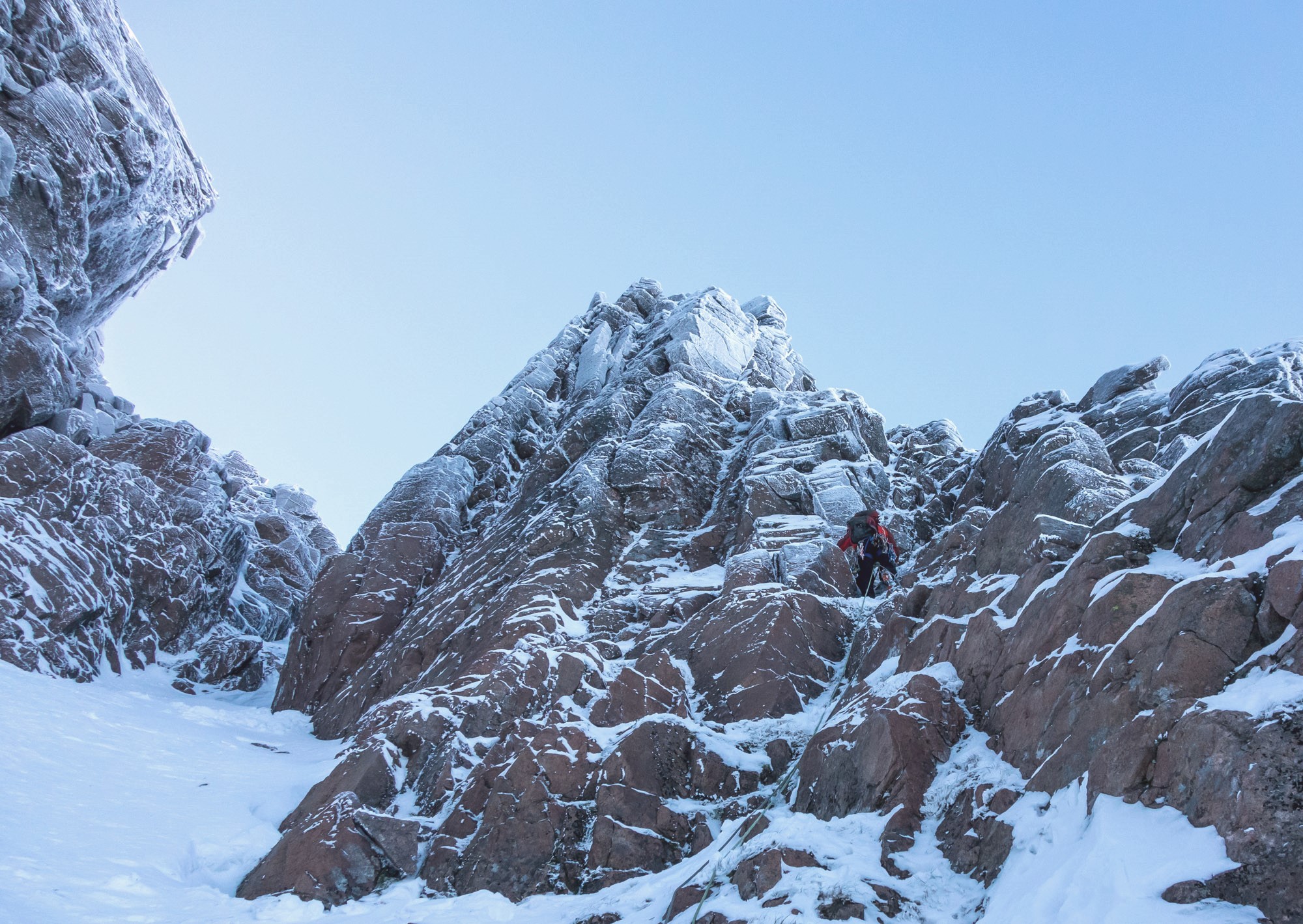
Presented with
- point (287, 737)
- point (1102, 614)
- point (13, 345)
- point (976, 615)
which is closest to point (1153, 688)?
point (1102, 614)

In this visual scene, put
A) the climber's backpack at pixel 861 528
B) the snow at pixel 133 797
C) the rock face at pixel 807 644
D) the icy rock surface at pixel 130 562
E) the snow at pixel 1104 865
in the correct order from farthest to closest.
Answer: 1. the icy rock surface at pixel 130 562
2. the climber's backpack at pixel 861 528
3. the snow at pixel 133 797
4. the rock face at pixel 807 644
5. the snow at pixel 1104 865

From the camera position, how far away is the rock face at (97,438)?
28766 mm

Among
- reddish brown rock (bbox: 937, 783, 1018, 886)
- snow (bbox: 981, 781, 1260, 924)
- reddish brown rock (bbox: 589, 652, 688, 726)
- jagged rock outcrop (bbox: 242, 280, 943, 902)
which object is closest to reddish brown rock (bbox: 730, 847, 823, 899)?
reddish brown rock (bbox: 937, 783, 1018, 886)

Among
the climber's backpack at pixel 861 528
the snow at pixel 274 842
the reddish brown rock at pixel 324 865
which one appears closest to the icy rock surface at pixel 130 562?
the snow at pixel 274 842

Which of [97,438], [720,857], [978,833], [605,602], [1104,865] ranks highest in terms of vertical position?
[97,438]

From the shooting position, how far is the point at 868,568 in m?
22.2

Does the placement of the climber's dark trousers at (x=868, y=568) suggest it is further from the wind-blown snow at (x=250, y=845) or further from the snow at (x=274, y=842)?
the wind-blown snow at (x=250, y=845)

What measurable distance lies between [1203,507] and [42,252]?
4660 centimetres

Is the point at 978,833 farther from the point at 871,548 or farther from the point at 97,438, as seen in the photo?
the point at 97,438

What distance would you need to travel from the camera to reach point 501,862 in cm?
1523

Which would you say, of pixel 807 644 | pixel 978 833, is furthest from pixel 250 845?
pixel 978 833

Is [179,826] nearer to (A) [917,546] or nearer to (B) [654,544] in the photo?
(B) [654,544]

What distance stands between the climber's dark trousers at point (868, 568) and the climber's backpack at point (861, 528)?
55 cm

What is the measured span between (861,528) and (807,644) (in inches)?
142
